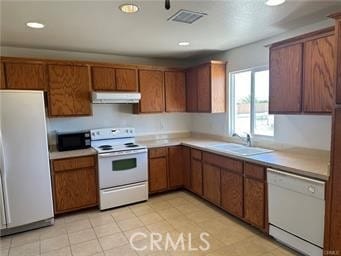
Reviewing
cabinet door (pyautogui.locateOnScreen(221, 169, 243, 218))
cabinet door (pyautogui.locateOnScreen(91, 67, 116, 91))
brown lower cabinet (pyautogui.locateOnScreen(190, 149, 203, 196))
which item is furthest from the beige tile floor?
cabinet door (pyautogui.locateOnScreen(91, 67, 116, 91))

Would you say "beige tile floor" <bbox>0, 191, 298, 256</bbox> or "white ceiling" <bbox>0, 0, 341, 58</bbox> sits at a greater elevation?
"white ceiling" <bbox>0, 0, 341, 58</bbox>

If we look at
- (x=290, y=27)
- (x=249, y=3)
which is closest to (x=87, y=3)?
(x=249, y=3)

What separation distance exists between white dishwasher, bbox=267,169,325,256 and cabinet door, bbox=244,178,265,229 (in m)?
0.11

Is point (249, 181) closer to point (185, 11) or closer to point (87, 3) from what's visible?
point (185, 11)

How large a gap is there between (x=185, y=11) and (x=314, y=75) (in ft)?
4.62

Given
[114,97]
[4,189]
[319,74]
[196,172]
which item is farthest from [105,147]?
[319,74]

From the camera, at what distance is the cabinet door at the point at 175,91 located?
4279 millimetres

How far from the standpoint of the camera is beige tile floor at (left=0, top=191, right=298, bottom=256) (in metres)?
2.48

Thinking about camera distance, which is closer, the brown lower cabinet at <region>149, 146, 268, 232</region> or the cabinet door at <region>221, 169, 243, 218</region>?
the brown lower cabinet at <region>149, 146, 268, 232</region>

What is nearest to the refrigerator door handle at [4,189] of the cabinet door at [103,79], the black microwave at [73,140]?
the black microwave at [73,140]

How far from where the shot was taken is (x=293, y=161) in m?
2.53

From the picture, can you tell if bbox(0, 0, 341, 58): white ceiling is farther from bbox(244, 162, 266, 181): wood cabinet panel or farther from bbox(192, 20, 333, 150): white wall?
bbox(244, 162, 266, 181): wood cabinet panel

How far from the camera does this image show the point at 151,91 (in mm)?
4102

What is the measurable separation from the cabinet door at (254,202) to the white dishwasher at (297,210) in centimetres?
11
